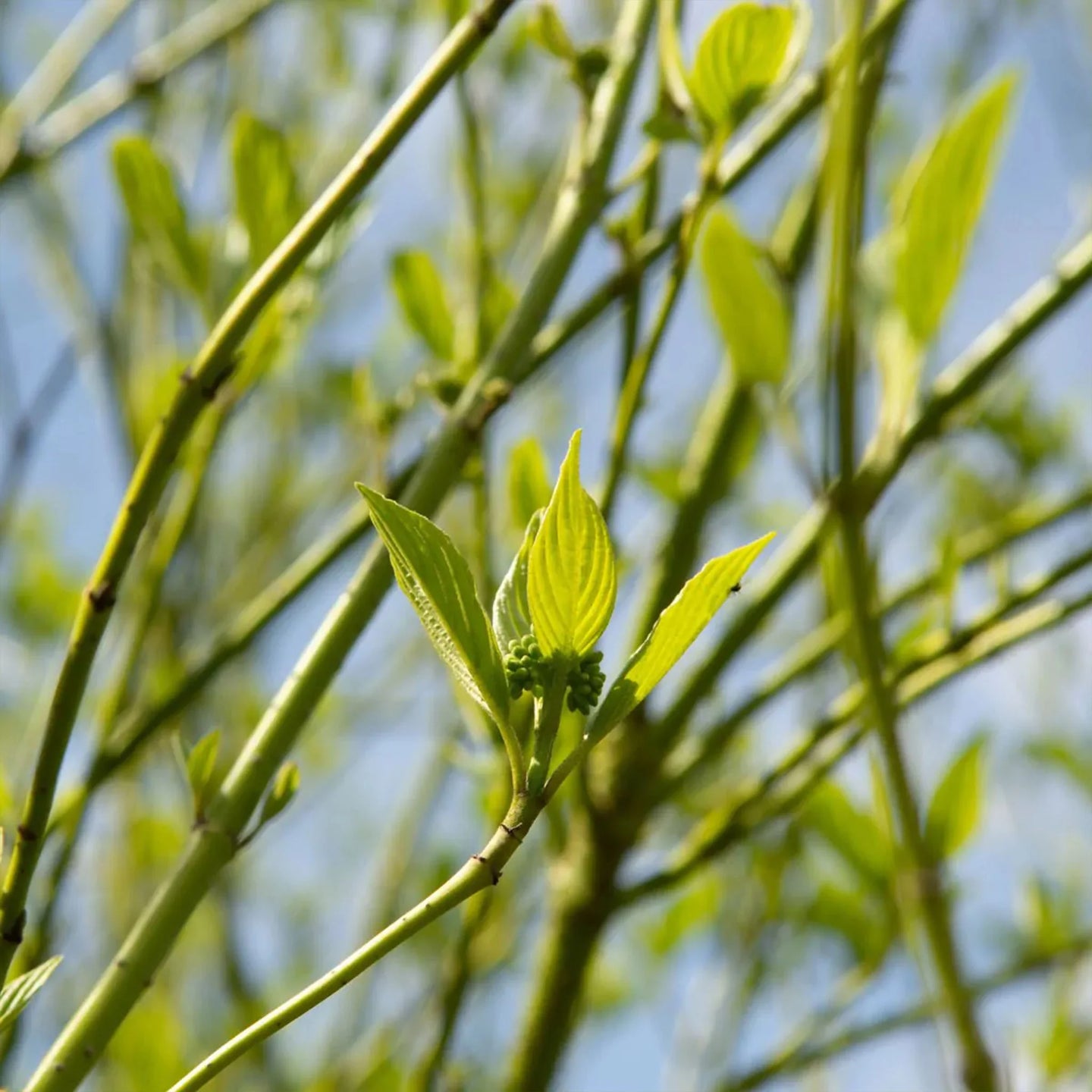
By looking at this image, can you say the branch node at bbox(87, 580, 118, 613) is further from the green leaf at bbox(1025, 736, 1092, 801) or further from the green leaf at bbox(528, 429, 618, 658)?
the green leaf at bbox(1025, 736, 1092, 801)

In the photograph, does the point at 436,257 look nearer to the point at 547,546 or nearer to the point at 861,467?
the point at 861,467

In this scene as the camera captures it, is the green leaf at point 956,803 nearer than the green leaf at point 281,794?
No

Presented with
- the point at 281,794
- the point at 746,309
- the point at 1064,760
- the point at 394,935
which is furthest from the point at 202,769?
the point at 1064,760

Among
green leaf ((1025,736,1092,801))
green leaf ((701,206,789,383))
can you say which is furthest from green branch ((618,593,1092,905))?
green leaf ((1025,736,1092,801))

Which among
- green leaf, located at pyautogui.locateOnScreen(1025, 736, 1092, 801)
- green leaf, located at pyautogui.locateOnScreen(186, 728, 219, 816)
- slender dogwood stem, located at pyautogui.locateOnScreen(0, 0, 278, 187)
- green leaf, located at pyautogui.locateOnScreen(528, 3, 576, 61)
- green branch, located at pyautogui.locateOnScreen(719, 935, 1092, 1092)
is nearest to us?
green leaf, located at pyautogui.locateOnScreen(186, 728, 219, 816)

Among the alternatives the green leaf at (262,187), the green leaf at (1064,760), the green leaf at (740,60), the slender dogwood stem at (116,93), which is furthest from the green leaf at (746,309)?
the green leaf at (1064,760)

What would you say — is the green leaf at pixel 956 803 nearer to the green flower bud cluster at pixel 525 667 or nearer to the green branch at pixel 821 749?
the green branch at pixel 821 749

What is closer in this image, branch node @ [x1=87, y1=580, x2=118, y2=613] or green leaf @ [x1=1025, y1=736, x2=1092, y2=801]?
branch node @ [x1=87, y1=580, x2=118, y2=613]

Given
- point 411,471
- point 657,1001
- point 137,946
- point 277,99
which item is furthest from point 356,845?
point 137,946
